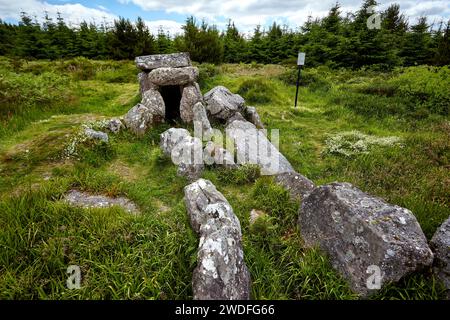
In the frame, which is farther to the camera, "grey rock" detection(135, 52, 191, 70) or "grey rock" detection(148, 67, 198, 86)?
"grey rock" detection(135, 52, 191, 70)

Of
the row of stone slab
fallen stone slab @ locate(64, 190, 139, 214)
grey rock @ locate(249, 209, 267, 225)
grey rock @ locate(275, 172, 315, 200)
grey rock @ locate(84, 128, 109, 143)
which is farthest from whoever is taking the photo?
grey rock @ locate(84, 128, 109, 143)

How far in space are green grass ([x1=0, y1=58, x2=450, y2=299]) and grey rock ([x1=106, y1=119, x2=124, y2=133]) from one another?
405mm

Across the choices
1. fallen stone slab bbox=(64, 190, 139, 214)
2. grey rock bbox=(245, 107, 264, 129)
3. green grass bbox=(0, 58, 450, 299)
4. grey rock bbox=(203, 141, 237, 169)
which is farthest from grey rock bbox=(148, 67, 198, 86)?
fallen stone slab bbox=(64, 190, 139, 214)

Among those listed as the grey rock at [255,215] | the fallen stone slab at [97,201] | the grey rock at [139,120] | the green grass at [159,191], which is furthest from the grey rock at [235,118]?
the fallen stone slab at [97,201]

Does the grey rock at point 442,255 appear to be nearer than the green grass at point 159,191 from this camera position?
Yes

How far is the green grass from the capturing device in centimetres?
370

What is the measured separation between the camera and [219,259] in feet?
11.6

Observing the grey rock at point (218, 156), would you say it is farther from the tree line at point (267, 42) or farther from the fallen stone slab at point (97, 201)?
the tree line at point (267, 42)

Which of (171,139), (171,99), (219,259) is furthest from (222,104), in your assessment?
(219,259)

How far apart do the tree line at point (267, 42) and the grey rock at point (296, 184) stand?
18.3m

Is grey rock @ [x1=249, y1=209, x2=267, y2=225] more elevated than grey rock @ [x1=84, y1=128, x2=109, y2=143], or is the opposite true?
grey rock @ [x1=84, y1=128, x2=109, y2=143]

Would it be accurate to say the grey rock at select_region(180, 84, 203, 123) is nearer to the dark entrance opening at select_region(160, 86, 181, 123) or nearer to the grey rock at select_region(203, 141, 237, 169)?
the dark entrance opening at select_region(160, 86, 181, 123)

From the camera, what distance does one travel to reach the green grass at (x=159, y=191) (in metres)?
3.70

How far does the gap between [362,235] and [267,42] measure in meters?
31.2
